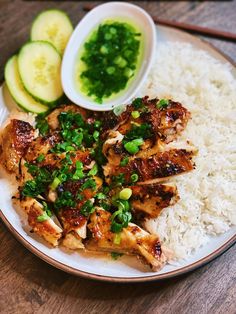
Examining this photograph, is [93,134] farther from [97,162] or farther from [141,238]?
[141,238]

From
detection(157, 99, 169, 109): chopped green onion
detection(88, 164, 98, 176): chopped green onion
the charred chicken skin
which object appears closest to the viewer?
the charred chicken skin

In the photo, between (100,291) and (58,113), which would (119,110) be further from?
(100,291)

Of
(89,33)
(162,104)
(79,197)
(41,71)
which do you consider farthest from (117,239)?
(89,33)

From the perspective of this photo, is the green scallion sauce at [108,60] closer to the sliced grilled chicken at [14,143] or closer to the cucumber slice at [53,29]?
the cucumber slice at [53,29]

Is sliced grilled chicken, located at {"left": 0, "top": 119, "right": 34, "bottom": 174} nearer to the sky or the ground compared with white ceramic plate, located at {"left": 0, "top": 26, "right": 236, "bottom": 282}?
nearer to the sky

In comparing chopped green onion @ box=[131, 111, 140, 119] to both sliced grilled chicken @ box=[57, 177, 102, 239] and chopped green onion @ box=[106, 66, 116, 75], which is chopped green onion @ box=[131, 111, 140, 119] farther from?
chopped green onion @ box=[106, 66, 116, 75]

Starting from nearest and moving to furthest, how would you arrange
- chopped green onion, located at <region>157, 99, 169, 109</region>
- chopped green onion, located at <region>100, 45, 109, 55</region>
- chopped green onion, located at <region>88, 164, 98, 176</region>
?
chopped green onion, located at <region>88, 164, 98, 176</region> → chopped green onion, located at <region>157, 99, 169, 109</region> → chopped green onion, located at <region>100, 45, 109, 55</region>

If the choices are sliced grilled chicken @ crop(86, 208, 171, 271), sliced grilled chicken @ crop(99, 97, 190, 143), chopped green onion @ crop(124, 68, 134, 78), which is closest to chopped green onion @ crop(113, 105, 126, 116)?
sliced grilled chicken @ crop(99, 97, 190, 143)
